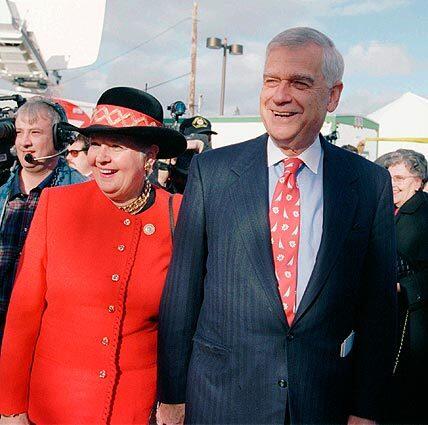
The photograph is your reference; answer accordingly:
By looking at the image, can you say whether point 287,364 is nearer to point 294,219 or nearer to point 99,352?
point 294,219

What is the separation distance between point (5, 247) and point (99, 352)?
1030 mm

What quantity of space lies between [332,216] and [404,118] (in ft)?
73.0

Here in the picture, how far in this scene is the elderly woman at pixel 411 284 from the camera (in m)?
3.51

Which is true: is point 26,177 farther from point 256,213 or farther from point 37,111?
point 256,213

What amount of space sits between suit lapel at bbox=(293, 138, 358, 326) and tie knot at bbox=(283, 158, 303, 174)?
0.37ft

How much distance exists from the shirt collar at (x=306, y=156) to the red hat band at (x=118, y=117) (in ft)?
1.68

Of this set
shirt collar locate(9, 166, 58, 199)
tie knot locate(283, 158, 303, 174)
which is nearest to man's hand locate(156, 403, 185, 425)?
tie knot locate(283, 158, 303, 174)

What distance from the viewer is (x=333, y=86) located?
1.93 m

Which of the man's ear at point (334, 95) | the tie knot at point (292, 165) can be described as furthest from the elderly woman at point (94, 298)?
the man's ear at point (334, 95)

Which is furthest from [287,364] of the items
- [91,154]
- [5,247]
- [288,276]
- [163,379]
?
[5,247]

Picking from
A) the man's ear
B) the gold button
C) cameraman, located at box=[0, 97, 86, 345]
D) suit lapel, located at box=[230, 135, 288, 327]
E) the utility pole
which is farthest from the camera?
the utility pole

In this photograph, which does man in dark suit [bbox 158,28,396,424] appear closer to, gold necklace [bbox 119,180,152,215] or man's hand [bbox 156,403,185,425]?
man's hand [bbox 156,403,185,425]

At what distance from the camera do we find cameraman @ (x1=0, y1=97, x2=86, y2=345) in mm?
2641

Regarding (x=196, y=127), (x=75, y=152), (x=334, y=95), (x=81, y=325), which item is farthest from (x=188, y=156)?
(x=81, y=325)
